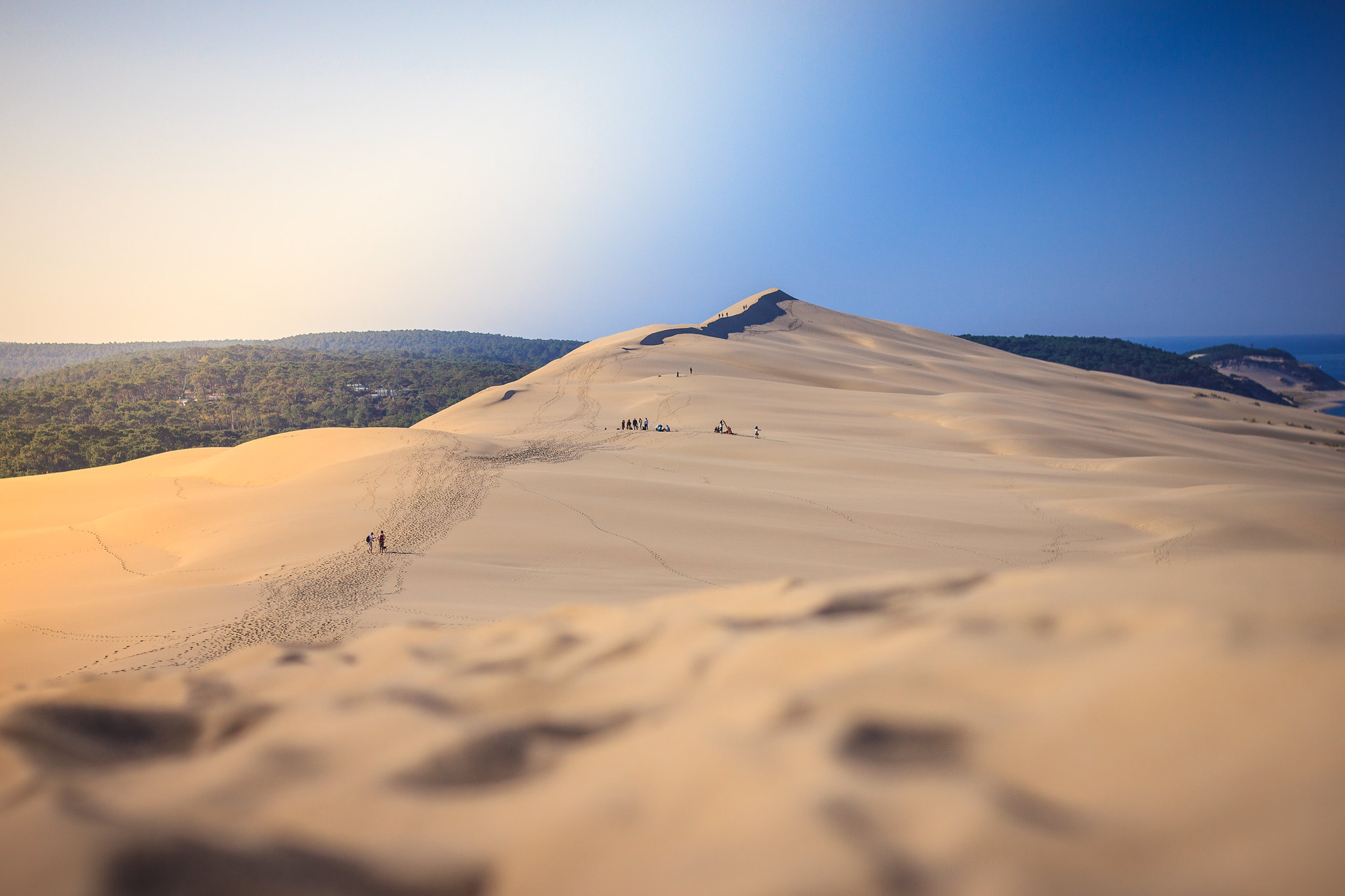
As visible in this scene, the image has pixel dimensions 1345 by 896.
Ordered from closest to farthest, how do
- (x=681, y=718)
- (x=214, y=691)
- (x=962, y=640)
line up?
1. (x=681, y=718)
2. (x=962, y=640)
3. (x=214, y=691)

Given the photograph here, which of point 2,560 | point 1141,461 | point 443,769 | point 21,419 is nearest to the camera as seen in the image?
point 443,769

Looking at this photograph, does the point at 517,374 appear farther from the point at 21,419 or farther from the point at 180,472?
the point at 180,472

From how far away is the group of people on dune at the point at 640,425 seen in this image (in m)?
21.7

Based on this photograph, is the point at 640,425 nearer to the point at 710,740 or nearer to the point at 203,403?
the point at 710,740

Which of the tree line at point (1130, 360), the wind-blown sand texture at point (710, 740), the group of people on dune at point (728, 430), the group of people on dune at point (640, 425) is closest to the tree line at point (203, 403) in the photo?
the group of people on dune at point (640, 425)

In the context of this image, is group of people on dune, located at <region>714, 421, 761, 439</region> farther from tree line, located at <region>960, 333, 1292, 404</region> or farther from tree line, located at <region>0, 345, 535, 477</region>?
tree line, located at <region>960, 333, 1292, 404</region>

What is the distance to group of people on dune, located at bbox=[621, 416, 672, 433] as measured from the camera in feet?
71.3

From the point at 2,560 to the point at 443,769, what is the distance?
1229cm

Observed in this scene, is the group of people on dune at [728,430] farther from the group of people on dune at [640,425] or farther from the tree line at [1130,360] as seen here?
the tree line at [1130,360]

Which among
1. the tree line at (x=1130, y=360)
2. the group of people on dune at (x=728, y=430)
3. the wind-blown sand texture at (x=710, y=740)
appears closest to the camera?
the wind-blown sand texture at (x=710, y=740)

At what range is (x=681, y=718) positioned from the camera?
2789 mm

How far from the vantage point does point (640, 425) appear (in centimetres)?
2364

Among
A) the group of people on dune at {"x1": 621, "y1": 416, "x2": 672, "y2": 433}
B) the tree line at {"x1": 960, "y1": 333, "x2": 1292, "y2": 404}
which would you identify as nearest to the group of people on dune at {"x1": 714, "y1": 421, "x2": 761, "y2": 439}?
the group of people on dune at {"x1": 621, "y1": 416, "x2": 672, "y2": 433}

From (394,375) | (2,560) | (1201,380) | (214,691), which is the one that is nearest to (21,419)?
(394,375)
